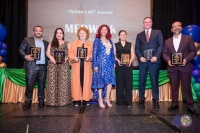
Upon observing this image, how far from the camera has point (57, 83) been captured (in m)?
3.67

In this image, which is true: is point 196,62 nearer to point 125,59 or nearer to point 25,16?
point 125,59

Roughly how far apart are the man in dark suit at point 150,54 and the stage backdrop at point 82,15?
70.3 inches

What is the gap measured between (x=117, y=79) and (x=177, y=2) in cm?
342

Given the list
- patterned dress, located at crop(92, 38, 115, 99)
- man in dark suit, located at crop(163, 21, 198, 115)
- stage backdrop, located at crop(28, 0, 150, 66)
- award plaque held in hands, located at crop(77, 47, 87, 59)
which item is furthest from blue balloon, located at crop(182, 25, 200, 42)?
award plaque held in hands, located at crop(77, 47, 87, 59)

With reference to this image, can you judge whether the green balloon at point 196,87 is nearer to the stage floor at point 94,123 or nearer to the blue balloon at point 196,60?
the blue balloon at point 196,60

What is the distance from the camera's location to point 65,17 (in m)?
5.34

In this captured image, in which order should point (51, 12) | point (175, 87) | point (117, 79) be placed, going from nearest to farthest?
1. point (175, 87)
2. point (117, 79)
3. point (51, 12)

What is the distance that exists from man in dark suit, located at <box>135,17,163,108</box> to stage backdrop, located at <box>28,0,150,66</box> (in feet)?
5.86

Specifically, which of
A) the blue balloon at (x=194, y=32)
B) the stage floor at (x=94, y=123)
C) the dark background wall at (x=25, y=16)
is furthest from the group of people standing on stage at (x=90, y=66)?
the dark background wall at (x=25, y=16)

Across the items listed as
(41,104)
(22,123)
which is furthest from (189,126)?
(41,104)

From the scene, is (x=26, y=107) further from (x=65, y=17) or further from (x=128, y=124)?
(x=65, y=17)

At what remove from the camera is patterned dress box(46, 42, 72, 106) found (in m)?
3.65

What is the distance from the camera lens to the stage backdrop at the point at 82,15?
530 centimetres

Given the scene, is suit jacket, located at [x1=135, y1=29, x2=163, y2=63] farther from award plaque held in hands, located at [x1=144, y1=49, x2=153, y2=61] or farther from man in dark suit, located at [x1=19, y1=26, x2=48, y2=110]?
man in dark suit, located at [x1=19, y1=26, x2=48, y2=110]
